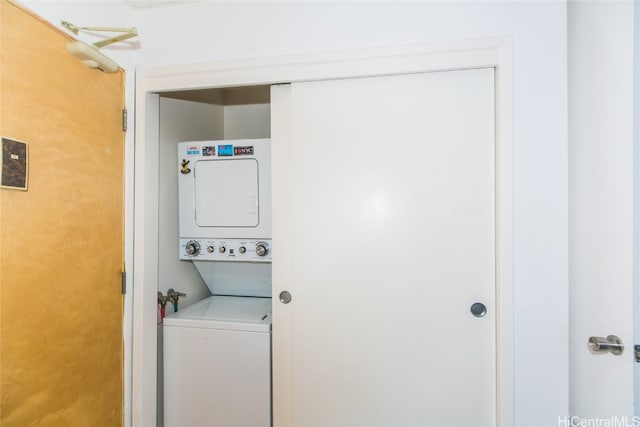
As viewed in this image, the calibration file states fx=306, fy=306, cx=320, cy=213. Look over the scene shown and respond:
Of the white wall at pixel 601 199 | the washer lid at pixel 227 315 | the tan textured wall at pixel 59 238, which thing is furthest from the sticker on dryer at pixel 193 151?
the white wall at pixel 601 199

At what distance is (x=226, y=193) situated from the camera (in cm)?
175

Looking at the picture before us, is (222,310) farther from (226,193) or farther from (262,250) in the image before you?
(226,193)

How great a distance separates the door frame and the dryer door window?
24cm

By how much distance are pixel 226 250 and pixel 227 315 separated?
36 cm

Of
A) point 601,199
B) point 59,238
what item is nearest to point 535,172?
point 601,199

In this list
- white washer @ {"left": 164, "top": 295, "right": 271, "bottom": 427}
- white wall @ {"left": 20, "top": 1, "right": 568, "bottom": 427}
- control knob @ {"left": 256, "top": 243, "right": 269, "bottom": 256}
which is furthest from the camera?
control knob @ {"left": 256, "top": 243, "right": 269, "bottom": 256}

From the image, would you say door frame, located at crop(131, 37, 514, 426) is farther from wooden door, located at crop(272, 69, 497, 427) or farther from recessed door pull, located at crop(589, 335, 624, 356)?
recessed door pull, located at crop(589, 335, 624, 356)

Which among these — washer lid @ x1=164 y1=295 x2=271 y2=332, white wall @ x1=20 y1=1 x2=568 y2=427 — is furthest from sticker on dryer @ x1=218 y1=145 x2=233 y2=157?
washer lid @ x1=164 y1=295 x2=271 y2=332

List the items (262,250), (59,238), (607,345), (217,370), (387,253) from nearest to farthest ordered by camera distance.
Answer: (607,345), (59,238), (387,253), (217,370), (262,250)

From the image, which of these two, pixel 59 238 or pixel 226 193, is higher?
pixel 226 193

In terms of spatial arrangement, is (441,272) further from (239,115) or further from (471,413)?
(239,115)

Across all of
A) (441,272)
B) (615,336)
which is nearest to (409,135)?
(441,272)

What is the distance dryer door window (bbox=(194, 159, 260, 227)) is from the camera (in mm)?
1726

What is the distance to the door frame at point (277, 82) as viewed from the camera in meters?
1.22
